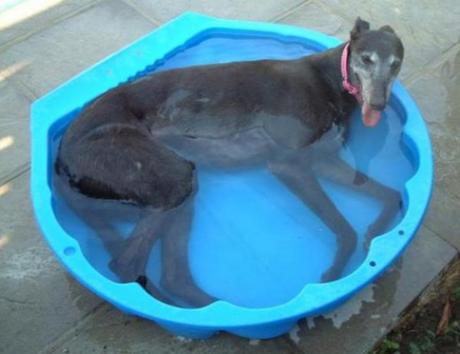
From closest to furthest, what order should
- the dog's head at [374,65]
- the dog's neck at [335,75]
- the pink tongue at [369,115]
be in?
the dog's head at [374,65]
the pink tongue at [369,115]
the dog's neck at [335,75]

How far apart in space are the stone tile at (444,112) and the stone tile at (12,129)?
97.0 inches

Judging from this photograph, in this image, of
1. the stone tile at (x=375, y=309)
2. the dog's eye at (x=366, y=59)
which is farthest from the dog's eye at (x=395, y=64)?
the stone tile at (x=375, y=309)

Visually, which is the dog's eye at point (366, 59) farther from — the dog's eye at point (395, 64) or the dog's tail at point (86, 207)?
the dog's tail at point (86, 207)

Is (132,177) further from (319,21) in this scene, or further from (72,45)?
(319,21)

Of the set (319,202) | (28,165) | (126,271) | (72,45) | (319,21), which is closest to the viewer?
(126,271)

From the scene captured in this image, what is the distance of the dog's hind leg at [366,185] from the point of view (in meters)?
3.27

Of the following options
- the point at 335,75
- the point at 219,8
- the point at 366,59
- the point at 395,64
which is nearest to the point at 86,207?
the point at 335,75

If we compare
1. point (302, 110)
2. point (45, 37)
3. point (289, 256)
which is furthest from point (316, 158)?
point (45, 37)

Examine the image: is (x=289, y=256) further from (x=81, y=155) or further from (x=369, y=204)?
(x=81, y=155)

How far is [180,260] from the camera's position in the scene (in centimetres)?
310

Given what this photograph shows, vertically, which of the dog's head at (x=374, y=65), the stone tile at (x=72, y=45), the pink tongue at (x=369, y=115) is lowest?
the stone tile at (x=72, y=45)

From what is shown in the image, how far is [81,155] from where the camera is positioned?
301cm

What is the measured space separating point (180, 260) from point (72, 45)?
2013 mm

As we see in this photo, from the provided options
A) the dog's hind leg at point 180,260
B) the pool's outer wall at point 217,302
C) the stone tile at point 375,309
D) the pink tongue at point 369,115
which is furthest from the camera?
the pink tongue at point 369,115
